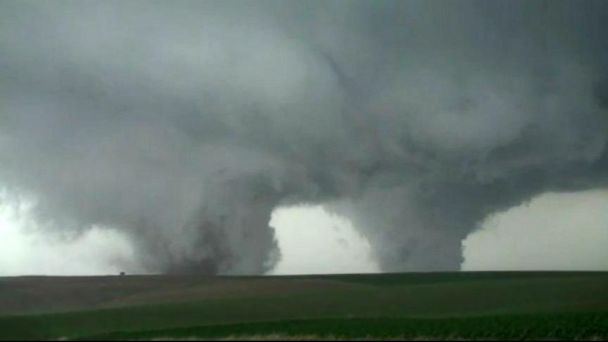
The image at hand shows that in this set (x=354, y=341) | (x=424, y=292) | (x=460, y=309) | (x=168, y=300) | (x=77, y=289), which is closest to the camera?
(x=354, y=341)

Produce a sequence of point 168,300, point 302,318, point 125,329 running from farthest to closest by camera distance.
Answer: point 168,300, point 302,318, point 125,329

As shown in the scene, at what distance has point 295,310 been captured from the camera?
60.1m

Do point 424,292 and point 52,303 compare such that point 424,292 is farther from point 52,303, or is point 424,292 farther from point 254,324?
point 52,303

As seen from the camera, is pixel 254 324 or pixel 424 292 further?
pixel 424 292

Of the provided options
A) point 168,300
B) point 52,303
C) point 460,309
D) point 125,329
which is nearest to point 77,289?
point 52,303

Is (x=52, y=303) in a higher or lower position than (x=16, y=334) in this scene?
higher

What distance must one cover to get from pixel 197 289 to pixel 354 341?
4821 centimetres

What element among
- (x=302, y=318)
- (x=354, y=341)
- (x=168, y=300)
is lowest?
(x=354, y=341)

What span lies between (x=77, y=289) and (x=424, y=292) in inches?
1507

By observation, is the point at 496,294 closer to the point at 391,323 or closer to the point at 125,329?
the point at 391,323

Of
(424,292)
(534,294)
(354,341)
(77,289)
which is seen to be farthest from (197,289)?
(354,341)

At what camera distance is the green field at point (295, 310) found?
44.0m

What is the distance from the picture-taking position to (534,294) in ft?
227

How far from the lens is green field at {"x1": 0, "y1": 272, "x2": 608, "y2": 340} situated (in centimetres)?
4397
